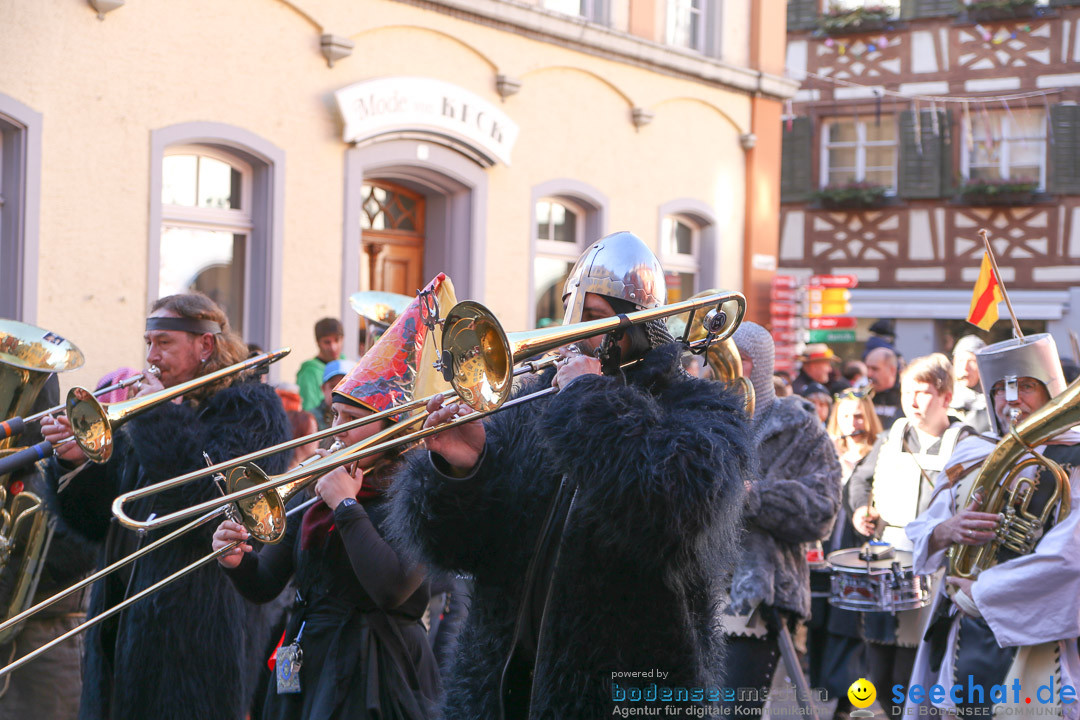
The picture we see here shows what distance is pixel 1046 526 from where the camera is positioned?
14.3 feet

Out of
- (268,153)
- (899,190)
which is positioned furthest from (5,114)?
(899,190)

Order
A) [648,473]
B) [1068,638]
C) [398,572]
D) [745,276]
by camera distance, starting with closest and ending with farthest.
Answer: [648,473], [398,572], [1068,638], [745,276]

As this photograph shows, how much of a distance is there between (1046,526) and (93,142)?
20.9 feet

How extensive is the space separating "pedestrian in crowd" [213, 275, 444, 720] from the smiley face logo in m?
2.82

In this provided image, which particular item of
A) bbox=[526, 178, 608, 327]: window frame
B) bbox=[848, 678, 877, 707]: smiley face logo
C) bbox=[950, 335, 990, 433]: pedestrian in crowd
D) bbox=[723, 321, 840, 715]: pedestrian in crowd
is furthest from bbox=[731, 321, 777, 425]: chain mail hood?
bbox=[526, 178, 608, 327]: window frame

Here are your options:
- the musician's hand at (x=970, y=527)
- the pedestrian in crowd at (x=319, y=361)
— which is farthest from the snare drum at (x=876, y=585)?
the pedestrian in crowd at (x=319, y=361)

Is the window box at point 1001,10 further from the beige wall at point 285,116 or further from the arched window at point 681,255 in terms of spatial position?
the beige wall at point 285,116

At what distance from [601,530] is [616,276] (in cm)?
63

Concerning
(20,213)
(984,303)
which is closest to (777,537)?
(984,303)

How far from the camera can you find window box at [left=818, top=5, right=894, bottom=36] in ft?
75.3

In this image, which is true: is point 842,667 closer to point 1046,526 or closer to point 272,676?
point 1046,526

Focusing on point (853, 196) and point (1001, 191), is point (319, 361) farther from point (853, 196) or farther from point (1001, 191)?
point (1001, 191)

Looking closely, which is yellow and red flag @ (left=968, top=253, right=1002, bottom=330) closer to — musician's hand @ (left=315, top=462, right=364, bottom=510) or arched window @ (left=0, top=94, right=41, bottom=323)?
musician's hand @ (left=315, top=462, right=364, bottom=510)

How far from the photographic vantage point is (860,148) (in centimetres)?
2361
